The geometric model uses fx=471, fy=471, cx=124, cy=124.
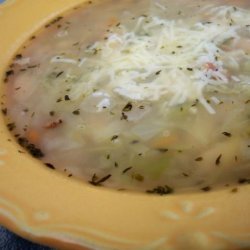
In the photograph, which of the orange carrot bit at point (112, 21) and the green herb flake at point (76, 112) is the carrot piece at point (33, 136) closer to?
the green herb flake at point (76, 112)

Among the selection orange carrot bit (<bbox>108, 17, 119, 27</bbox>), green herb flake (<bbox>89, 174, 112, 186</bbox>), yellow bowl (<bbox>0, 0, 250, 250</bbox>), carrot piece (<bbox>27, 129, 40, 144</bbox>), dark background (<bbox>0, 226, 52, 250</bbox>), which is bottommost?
dark background (<bbox>0, 226, 52, 250</bbox>)

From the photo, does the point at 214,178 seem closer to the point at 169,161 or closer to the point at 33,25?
the point at 169,161

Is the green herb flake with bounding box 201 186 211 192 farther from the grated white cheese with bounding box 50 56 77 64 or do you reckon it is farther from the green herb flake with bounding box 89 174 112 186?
the grated white cheese with bounding box 50 56 77 64

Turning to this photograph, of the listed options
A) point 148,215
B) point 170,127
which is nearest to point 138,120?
point 170,127

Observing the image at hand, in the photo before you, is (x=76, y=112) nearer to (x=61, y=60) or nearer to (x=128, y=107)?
(x=128, y=107)

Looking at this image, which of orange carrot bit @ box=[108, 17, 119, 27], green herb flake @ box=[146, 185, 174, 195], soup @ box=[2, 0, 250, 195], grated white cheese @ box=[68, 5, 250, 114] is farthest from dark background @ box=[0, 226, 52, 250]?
orange carrot bit @ box=[108, 17, 119, 27]

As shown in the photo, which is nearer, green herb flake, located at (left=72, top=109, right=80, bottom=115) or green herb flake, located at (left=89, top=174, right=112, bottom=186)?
green herb flake, located at (left=89, top=174, right=112, bottom=186)
